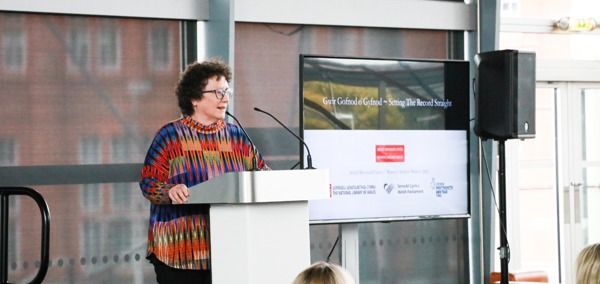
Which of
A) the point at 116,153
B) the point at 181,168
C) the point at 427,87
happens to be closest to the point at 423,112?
the point at 427,87

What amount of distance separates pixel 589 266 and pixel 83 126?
3.87 metres

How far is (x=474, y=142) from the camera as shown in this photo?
7270mm

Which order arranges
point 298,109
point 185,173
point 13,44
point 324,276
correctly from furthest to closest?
point 298,109 < point 13,44 < point 185,173 < point 324,276

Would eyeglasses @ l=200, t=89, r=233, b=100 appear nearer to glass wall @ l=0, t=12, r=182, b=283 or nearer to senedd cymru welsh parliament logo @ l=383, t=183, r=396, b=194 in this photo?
senedd cymru welsh parliament logo @ l=383, t=183, r=396, b=194

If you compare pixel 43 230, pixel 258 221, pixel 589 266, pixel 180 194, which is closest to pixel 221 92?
pixel 180 194

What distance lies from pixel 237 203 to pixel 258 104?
306 cm

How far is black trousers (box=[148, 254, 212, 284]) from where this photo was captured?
393 centimetres

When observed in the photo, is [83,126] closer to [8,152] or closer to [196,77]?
[8,152]

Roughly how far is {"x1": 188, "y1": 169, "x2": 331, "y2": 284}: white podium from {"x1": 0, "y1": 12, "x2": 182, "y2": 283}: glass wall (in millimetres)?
2539

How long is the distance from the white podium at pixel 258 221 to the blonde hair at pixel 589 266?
1088mm

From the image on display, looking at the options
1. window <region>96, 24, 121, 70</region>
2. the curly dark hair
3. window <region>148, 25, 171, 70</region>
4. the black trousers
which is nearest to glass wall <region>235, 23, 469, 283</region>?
window <region>148, 25, 171, 70</region>

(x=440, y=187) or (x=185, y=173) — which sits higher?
(x=185, y=173)

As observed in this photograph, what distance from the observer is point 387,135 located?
19.3 feet

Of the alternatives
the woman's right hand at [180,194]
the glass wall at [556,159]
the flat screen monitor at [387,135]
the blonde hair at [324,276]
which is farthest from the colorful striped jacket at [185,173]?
the glass wall at [556,159]
